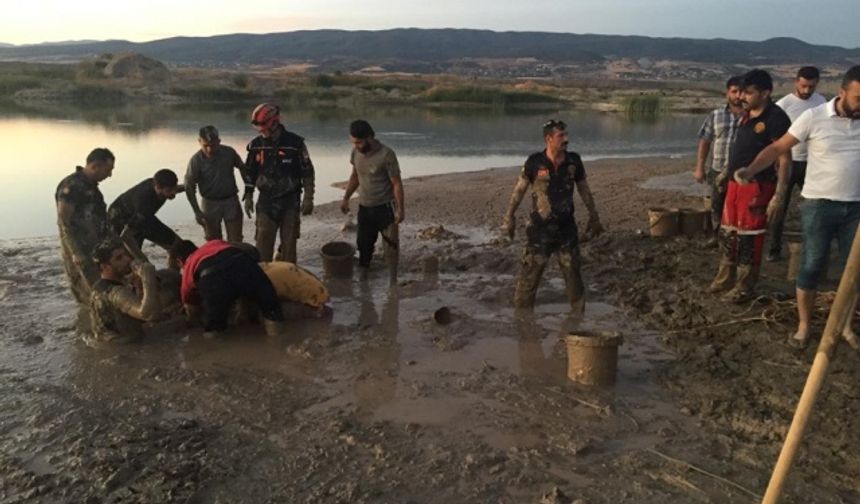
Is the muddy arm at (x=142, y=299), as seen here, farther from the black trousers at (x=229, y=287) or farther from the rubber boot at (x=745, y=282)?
the rubber boot at (x=745, y=282)

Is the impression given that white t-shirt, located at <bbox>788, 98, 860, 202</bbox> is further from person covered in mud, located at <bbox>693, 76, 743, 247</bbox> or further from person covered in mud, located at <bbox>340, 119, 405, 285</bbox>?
person covered in mud, located at <bbox>340, 119, 405, 285</bbox>

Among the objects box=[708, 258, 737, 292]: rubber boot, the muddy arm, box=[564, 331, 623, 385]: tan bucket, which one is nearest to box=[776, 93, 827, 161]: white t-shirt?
box=[708, 258, 737, 292]: rubber boot

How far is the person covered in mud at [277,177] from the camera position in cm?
755

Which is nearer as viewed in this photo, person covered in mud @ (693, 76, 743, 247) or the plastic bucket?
person covered in mud @ (693, 76, 743, 247)

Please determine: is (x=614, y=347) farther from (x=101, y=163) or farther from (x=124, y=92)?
(x=124, y=92)

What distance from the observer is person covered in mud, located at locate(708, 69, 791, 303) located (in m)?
6.05

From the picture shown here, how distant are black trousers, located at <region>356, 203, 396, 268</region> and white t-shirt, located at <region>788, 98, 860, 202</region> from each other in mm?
4079

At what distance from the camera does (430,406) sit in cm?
491

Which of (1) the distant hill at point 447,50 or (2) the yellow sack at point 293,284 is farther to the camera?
(1) the distant hill at point 447,50

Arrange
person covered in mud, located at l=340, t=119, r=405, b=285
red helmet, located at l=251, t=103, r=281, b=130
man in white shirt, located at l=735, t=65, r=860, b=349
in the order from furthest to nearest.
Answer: person covered in mud, located at l=340, t=119, r=405, b=285
red helmet, located at l=251, t=103, r=281, b=130
man in white shirt, located at l=735, t=65, r=860, b=349

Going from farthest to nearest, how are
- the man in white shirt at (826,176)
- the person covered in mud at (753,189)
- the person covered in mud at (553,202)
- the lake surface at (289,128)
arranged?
the lake surface at (289,128) → the person covered in mud at (553,202) → the person covered in mud at (753,189) → the man in white shirt at (826,176)

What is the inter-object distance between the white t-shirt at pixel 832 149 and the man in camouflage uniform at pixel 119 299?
15.7 ft

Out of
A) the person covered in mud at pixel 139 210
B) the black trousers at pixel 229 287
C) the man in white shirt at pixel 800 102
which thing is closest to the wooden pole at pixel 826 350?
the black trousers at pixel 229 287

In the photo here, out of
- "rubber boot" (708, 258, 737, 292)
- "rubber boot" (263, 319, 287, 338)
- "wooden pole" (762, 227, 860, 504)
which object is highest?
"wooden pole" (762, 227, 860, 504)
